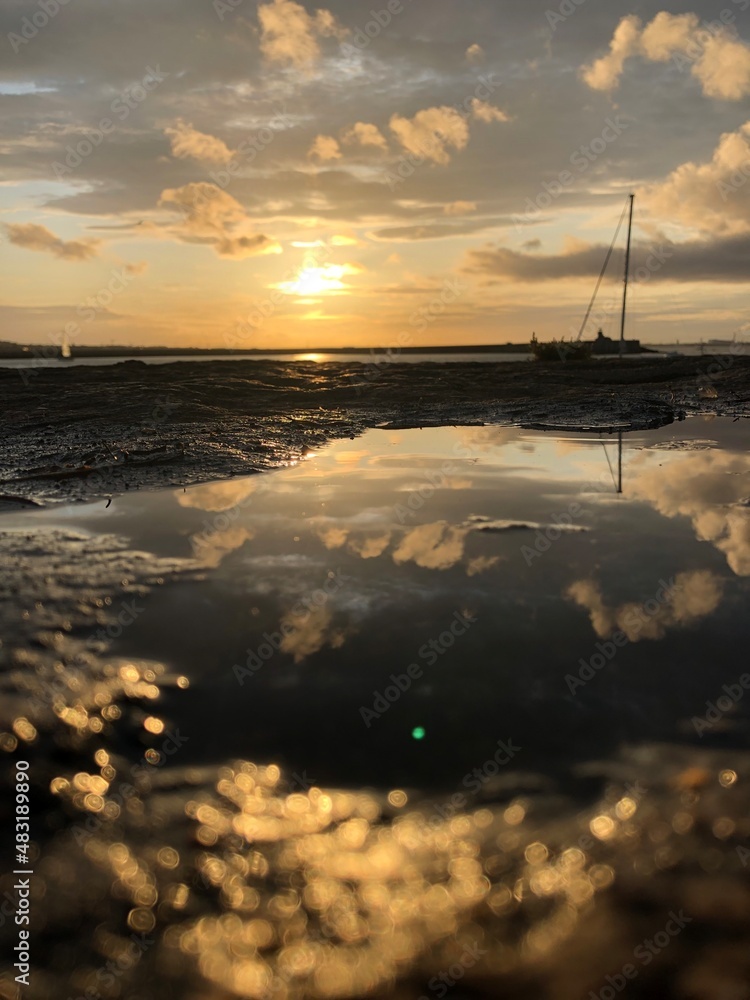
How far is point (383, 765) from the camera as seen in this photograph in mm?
2811

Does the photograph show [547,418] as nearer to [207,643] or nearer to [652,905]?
[207,643]

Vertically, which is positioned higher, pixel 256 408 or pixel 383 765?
pixel 256 408

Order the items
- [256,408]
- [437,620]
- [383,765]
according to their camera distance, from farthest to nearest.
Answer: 1. [256,408]
2. [437,620]
3. [383,765]

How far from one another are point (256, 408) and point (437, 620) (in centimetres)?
1512

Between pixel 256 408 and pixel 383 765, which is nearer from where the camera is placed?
pixel 383 765

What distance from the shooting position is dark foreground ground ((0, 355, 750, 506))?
32.2 feet

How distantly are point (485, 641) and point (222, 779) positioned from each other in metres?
1.66

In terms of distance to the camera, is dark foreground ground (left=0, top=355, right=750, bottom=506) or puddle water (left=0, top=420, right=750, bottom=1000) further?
dark foreground ground (left=0, top=355, right=750, bottom=506)

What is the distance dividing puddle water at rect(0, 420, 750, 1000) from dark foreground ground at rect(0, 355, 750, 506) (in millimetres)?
4208

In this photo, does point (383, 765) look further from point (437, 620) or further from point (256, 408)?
point (256, 408)

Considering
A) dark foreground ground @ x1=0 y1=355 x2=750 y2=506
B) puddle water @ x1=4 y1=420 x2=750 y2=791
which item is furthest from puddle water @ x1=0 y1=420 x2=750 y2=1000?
dark foreground ground @ x1=0 y1=355 x2=750 y2=506

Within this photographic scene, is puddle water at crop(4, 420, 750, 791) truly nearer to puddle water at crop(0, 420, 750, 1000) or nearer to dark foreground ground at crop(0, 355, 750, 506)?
puddle water at crop(0, 420, 750, 1000)

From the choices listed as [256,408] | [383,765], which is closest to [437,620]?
[383,765]

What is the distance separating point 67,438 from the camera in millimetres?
12688
